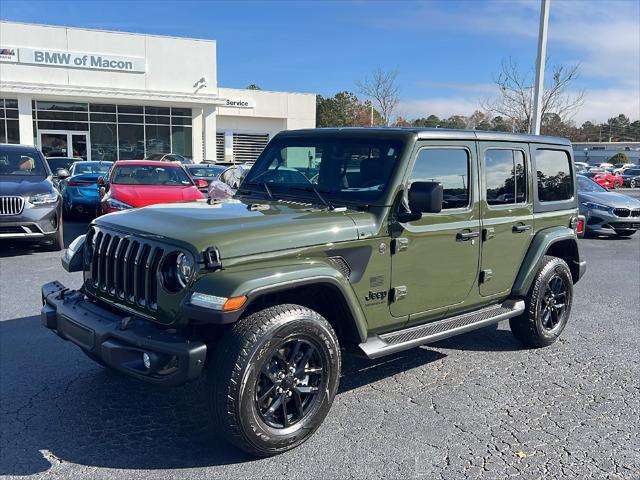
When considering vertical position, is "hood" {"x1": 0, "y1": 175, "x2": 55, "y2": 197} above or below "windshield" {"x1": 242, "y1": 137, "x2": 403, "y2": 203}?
below

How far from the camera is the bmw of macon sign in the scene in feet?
Result: 94.6

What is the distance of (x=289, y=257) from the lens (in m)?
3.53

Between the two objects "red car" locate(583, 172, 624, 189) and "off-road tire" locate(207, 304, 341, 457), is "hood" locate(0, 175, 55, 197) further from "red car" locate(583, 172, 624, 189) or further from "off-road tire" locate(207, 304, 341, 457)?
"red car" locate(583, 172, 624, 189)

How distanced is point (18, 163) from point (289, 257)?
822 centimetres

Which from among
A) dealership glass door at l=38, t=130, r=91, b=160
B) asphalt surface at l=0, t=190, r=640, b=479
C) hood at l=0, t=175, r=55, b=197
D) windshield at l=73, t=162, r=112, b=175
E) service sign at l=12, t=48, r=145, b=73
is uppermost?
service sign at l=12, t=48, r=145, b=73

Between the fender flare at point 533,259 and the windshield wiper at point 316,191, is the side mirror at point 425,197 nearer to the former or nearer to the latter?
the windshield wiper at point 316,191

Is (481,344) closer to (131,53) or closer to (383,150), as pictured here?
(383,150)

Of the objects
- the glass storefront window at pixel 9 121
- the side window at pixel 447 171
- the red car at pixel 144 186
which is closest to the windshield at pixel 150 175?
the red car at pixel 144 186

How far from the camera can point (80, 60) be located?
2977 cm

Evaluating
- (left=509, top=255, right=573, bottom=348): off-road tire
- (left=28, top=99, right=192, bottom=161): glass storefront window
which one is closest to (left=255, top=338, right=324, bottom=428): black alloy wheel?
(left=509, top=255, right=573, bottom=348): off-road tire

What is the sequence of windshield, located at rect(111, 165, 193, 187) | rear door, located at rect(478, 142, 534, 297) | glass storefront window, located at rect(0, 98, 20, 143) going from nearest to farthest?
rear door, located at rect(478, 142, 534, 297) → windshield, located at rect(111, 165, 193, 187) → glass storefront window, located at rect(0, 98, 20, 143)

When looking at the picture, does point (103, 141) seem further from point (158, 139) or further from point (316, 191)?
point (316, 191)

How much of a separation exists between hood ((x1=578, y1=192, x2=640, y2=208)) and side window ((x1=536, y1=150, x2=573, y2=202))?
348 inches

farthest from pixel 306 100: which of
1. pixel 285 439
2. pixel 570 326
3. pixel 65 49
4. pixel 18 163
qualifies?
pixel 285 439
